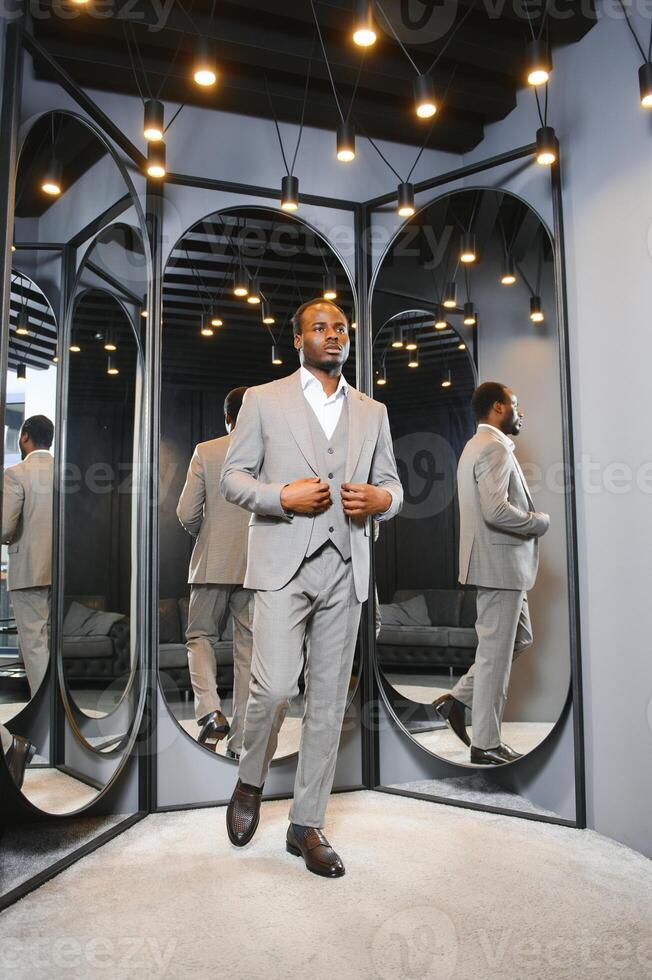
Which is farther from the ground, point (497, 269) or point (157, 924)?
point (497, 269)

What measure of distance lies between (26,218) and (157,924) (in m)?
1.80

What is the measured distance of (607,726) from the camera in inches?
94.7

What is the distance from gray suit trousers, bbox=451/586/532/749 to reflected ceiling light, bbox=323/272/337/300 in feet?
4.24

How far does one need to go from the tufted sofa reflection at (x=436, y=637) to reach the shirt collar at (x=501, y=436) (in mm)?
541

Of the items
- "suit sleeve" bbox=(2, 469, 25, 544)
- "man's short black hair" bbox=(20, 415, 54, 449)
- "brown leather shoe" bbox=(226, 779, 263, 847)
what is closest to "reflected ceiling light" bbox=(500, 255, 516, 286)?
"man's short black hair" bbox=(20, 415, 54, 449)

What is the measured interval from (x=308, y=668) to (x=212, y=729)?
2.17 feet

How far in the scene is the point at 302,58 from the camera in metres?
2.78

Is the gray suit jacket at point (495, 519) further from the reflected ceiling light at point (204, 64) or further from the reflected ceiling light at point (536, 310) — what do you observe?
the reflected ceiling light at point (204, 64)

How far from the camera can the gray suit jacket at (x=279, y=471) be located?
2.16 meters

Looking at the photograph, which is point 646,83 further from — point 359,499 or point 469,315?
point 359,499

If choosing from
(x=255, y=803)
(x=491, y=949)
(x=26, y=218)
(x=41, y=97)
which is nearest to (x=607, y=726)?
(x=491, y=949)

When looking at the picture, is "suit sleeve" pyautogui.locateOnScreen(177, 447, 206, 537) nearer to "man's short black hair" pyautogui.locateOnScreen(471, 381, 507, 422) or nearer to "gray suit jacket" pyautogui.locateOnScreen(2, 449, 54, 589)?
"gray suit jacket" pyautogui.locateOnScreen(2, 449, 54, 589)

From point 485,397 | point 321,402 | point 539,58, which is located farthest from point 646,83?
point 321,402

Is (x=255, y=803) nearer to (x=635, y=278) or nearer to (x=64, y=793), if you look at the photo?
(x=64, y=793)
